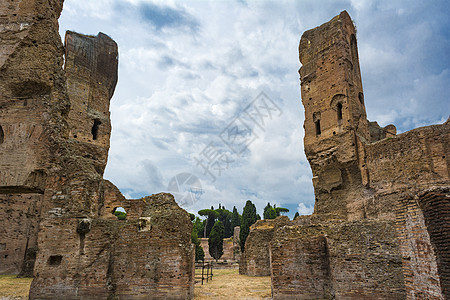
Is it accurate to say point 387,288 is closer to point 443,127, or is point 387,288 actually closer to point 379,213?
point 379,213

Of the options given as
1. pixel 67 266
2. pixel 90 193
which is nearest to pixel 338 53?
pixel 90 193

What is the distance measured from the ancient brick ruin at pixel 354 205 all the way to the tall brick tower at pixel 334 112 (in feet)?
0.17

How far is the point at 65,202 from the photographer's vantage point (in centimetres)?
776

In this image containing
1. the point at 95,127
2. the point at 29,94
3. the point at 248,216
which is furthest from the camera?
the point at 248,216

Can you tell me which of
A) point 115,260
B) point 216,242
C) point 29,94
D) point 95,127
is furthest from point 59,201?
point 216,242

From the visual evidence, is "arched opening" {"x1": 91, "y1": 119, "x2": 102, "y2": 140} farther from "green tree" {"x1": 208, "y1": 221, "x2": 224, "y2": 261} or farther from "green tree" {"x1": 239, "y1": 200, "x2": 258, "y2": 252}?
"green tree" {"x1": 239, "y1": 200, "x2": 258, "y2": 252}

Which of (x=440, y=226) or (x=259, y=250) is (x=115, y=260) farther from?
(x=259, y=250)

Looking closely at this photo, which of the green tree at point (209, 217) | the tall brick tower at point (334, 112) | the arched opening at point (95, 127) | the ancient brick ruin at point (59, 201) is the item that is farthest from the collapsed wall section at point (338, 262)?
the green tree at point (209, 217)

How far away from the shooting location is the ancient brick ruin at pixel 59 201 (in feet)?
23.6

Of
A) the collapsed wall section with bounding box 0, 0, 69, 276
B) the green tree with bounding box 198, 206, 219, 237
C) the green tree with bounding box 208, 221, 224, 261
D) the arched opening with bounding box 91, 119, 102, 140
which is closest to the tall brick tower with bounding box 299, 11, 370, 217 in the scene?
the collapsed wall section with bounding box 0, 0, 69, 276

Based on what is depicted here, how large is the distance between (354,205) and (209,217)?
4776cm

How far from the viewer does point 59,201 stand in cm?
776

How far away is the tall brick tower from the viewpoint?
14539 millimetres

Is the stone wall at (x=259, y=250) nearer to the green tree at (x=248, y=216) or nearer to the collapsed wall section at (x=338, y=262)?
the collapsed wall section at (x=338, y=262)
